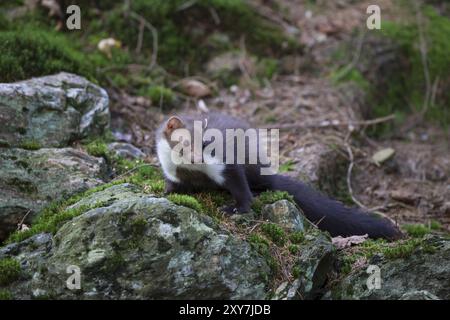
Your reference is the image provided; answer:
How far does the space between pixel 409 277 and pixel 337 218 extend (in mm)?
1255

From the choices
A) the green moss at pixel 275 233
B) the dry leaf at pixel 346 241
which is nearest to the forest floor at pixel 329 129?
the dry leaf at pixel 346 241

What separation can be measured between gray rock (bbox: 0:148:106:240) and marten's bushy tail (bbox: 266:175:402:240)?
69.3 inches

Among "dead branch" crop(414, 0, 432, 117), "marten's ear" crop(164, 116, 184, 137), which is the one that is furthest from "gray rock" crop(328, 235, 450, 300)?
"dead branch" crop(414, 0, 432, 117)

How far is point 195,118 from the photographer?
5.45 meters

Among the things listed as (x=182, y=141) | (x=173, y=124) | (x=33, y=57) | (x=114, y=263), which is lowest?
(x=114, y=263)

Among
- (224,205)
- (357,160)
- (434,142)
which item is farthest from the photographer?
(434,142)

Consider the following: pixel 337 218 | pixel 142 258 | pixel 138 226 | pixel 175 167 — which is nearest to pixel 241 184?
pixel 175 167

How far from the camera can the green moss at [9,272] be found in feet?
13.2

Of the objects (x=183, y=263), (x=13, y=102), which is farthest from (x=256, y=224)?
(x=13, y=102)

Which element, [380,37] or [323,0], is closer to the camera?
[380,37]

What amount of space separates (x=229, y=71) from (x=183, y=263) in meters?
5.16

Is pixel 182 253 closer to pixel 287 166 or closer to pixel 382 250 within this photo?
pixel 382 250

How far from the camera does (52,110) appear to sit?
5.89 meters
